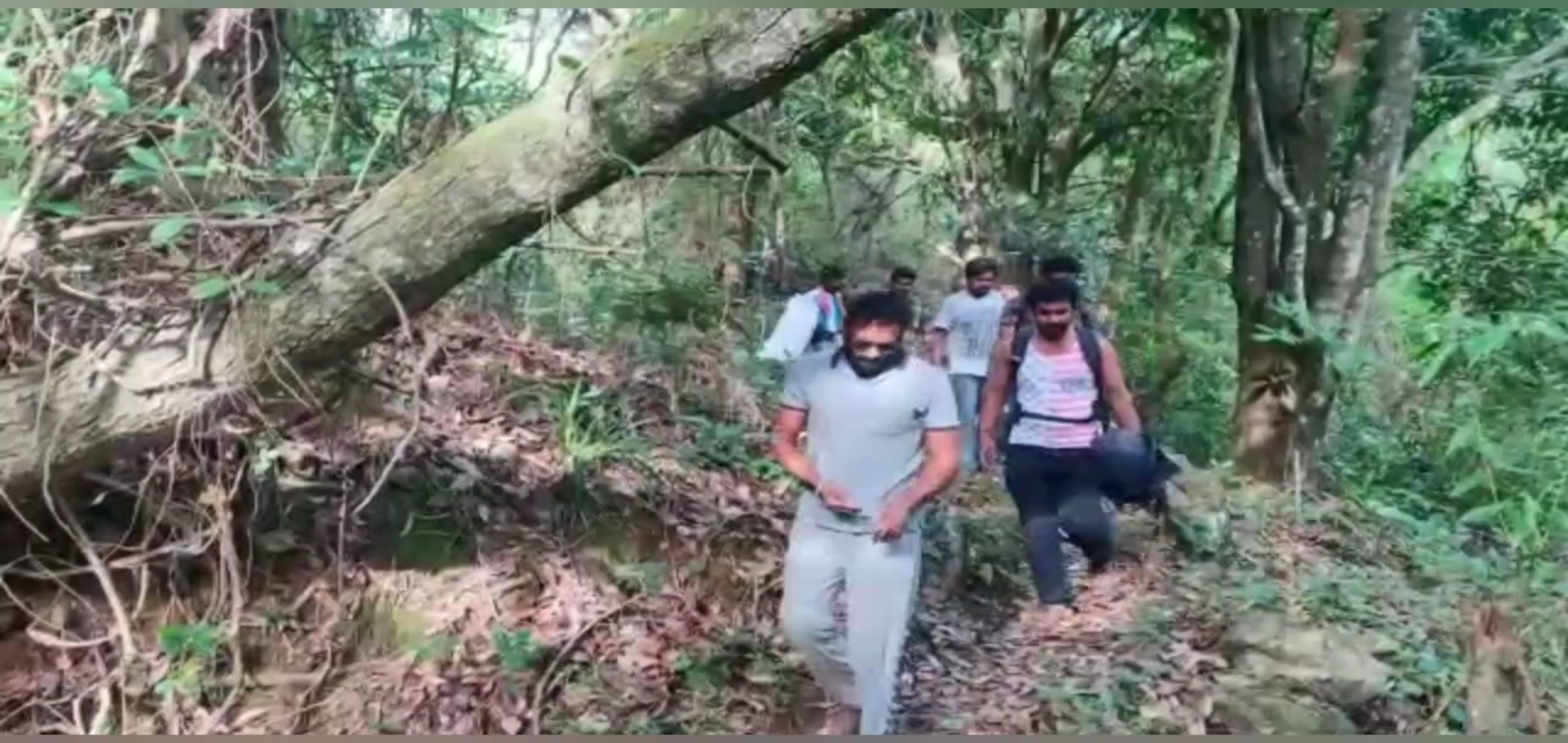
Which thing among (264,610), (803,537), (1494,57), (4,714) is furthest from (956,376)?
(4,714)

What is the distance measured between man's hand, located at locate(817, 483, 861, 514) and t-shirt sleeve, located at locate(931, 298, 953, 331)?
0.26 m

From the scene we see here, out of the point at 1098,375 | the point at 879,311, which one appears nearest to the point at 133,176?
the point at 879,311

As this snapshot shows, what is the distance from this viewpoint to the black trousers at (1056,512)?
193cm

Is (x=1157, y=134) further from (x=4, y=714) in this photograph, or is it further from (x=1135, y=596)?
(x=4, y=714)

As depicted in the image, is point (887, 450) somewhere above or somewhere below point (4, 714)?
above

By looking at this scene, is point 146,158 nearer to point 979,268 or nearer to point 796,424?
point 796,424

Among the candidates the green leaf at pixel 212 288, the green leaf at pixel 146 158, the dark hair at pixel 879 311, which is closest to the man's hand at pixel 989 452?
the dark hair at pixel 879 311

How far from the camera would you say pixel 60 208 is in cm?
182

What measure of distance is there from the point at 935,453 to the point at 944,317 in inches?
8.0

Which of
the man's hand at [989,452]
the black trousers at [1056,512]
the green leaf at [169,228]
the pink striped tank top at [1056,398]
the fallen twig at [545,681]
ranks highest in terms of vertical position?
the green leaf at [169,228]

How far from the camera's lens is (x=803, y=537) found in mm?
1860

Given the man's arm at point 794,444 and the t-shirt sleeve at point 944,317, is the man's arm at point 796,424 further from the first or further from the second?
the t-shirt sleeve at point 944,317

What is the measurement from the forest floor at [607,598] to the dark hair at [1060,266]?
0.34 meters

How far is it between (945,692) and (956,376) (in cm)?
45
